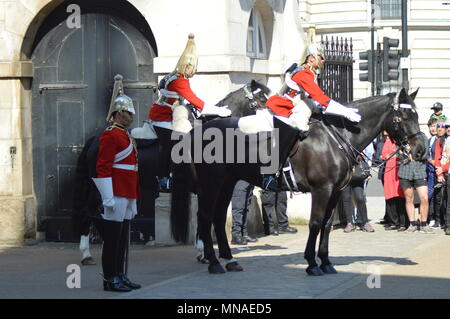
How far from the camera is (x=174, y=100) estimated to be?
13.1 meters

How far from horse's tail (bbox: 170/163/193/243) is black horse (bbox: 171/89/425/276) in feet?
1.07

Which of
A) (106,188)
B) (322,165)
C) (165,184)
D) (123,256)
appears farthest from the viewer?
(165,184)

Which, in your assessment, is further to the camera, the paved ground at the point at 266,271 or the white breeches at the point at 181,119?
the white breeches at the point at 181,119

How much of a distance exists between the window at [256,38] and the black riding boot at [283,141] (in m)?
4.79

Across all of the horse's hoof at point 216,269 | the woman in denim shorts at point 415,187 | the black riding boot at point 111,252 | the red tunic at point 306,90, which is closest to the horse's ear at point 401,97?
the red tunic at point 306,90

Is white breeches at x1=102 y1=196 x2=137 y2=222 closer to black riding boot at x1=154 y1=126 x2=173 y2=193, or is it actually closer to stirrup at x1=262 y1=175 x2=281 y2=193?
stirrup at x1=262 y1=175 x2=281 y2=193

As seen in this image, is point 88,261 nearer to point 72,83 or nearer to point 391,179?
point 72,83

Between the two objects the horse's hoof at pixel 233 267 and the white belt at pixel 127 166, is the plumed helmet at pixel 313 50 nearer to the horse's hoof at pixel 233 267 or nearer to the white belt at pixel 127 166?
the horse's hoof at pixel 233 267

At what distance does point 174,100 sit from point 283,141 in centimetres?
186

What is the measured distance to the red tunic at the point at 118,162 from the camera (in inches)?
408

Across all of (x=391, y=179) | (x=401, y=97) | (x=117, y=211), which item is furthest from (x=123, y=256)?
(x=391, y=179)

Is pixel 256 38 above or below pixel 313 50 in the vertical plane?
above
